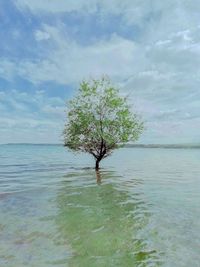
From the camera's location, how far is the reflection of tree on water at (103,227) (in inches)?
377

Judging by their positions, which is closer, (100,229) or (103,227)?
(100,229)

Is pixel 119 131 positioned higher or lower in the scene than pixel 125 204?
higher

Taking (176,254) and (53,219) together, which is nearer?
(176,254)

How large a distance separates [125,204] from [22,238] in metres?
7.55

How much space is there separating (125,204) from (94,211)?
2.41 metres

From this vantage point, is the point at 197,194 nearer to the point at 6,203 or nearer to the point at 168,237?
the point at 168,237

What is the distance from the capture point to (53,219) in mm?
14438

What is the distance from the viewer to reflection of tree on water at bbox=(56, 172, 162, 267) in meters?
9.57

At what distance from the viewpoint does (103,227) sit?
1312 cm

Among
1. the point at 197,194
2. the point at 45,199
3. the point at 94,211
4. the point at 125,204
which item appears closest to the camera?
the point at 94,211

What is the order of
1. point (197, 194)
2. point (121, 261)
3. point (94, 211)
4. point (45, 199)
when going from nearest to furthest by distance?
point (121, 261)
point (94, 211)
point (45, 199)
point (197, 194)

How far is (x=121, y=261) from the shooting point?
9.30m

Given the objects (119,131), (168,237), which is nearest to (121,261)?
(168,237)

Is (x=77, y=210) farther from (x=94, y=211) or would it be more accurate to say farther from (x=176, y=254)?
(x=176, y=254)
